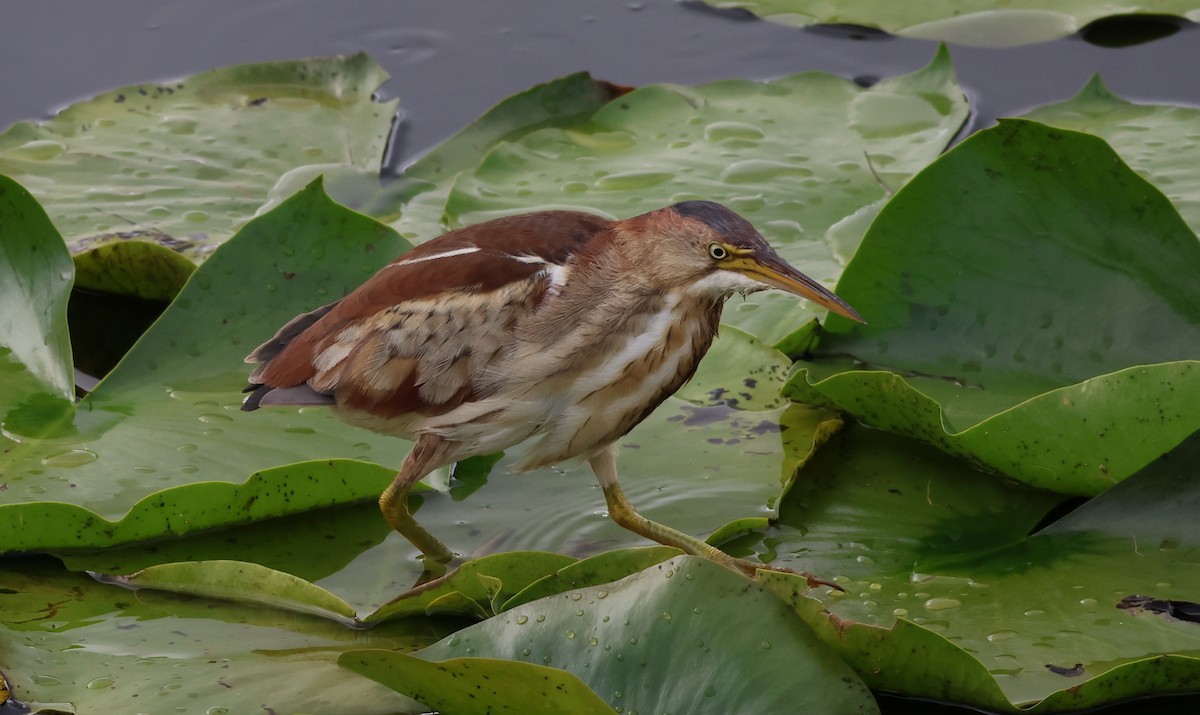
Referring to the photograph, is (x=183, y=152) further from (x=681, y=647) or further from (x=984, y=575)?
(x=984, y=575)

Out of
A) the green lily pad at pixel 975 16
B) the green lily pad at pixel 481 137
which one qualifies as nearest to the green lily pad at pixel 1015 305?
the green lily pad at pixel 481 137

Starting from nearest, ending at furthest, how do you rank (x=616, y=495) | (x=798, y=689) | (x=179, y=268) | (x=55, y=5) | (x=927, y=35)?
1. (x=798, y=689)
2. (x=616, y=495)
3. (x=179, y=268)
4. (x=927, y=35)
5. (x=55, y=5)

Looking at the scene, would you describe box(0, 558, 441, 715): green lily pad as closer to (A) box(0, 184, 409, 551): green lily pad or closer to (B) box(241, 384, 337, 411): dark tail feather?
(A) box(0, 184, 409, 551): green lily pad

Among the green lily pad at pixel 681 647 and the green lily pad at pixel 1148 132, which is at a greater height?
the green lily pad at pixel 1148 132

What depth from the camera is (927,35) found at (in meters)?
4.57

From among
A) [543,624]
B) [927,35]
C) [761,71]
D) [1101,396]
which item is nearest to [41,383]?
[543,624]

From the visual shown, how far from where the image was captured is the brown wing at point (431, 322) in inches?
109

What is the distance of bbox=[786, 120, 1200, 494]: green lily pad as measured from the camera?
2670 mm

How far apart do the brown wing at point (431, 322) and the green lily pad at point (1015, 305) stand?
600 mm

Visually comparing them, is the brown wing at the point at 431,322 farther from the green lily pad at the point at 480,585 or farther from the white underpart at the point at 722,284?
the green lily pad at the point at 480,585

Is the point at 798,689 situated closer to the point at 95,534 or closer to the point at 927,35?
the point at 95,534

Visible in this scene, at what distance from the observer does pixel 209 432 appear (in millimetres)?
3064

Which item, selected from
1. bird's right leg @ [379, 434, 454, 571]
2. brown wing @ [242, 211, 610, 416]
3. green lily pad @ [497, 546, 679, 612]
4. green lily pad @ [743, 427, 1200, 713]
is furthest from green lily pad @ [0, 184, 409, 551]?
green lily pad @ [743, 427, 1200, 713]

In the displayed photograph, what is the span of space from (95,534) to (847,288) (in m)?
1.62
